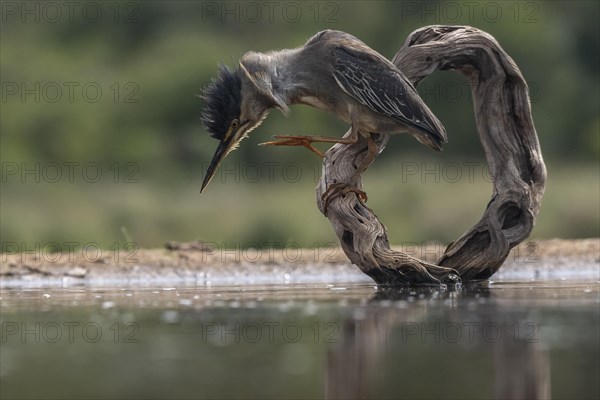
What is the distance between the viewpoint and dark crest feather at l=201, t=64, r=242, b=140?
11070 millimetres

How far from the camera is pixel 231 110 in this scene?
36.6 feet

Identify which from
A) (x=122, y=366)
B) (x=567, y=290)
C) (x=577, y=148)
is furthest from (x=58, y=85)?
(x=122, y=366)

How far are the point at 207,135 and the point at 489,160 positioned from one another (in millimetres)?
8871

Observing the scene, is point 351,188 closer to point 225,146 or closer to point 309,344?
point 225,146

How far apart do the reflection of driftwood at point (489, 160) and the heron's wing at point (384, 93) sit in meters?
0.49

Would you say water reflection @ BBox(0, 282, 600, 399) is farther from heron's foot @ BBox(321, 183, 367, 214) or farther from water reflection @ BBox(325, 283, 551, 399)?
heron's foot @ BBox(321, 183, 367, 214)

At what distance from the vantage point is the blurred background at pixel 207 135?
16.8 m

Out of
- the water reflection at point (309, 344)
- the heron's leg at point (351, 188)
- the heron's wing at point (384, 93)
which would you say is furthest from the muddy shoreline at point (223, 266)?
the heron's wing at point (384, 93)

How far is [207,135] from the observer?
19984 millimetres

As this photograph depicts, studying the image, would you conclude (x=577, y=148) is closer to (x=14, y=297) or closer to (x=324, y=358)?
(x=14, y=297)

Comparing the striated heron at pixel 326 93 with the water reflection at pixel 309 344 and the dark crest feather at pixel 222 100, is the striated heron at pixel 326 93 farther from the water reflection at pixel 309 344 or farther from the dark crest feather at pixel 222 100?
the water reflection at pixel 309 344

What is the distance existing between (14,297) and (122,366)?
4.23 meters

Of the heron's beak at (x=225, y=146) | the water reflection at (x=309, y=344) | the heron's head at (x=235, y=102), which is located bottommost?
the water reflection at (x=309, y=344)

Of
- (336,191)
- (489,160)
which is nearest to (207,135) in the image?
(489,160)
